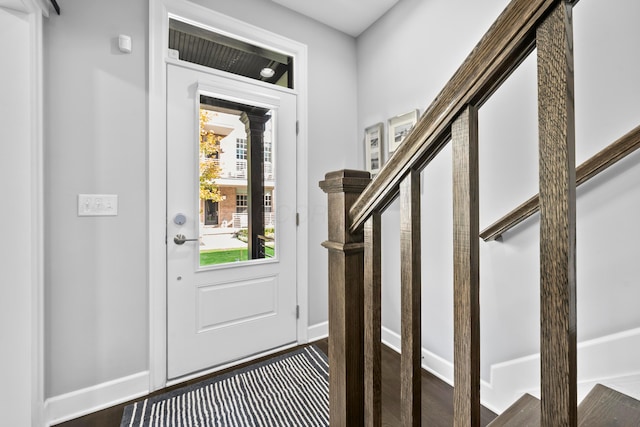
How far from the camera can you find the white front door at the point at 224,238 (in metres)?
1.92

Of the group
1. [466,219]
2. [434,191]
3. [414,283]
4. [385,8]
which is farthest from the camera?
[385,8]

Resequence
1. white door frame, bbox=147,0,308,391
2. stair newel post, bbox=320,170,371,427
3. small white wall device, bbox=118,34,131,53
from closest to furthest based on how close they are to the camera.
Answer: stair newel post, bbox=320,170,371,427
small white wall device, bbox=118,34,131,53
white door frame, bbox=147,0,308,391

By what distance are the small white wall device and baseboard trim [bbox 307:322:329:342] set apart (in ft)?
7.49

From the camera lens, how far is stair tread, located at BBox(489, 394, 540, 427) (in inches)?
38.3

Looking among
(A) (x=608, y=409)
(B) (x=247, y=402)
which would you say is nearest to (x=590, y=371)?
(A) (x=608, y=409)

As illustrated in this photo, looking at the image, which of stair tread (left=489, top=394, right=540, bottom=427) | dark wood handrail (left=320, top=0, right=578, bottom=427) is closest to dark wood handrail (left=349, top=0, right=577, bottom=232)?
dark wood handrail (left=320, top=0, right=578, bottom=427)

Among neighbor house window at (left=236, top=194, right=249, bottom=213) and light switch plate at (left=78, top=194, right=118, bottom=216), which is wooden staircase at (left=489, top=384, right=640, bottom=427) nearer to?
neighbor house window at (left=236, top=194, right=249, bottom=213)

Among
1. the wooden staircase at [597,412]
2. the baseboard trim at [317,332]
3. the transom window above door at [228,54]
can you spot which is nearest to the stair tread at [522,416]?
the wooden staircase at [597,412]

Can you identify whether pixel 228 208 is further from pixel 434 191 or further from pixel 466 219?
pixel 466 219

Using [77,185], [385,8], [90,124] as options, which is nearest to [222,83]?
[90,124]

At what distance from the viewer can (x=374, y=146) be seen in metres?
2.54

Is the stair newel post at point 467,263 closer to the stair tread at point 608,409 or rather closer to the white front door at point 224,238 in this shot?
the stair tread at point 608,409
